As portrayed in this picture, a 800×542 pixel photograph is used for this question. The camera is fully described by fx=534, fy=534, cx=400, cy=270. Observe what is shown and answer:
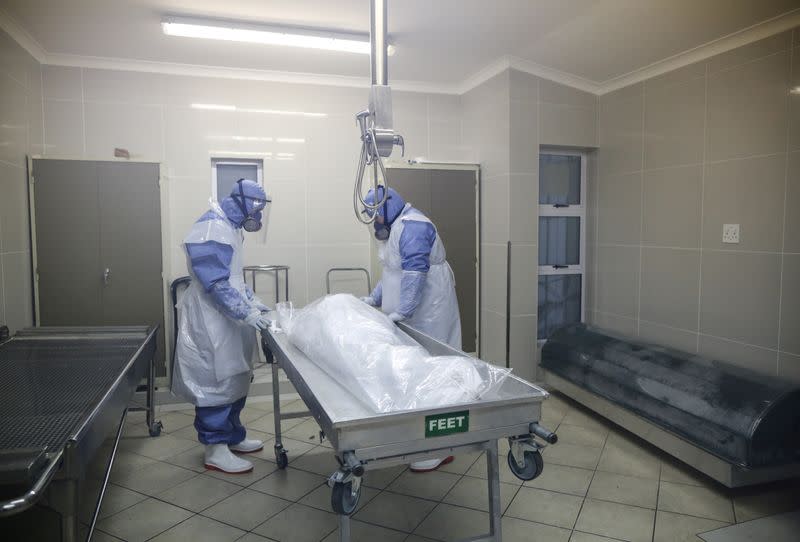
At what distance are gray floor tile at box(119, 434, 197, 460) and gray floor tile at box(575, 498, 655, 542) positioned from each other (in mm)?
2251

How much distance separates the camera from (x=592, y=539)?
7.36ft

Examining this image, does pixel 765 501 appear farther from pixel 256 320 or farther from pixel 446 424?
pixel 256 320

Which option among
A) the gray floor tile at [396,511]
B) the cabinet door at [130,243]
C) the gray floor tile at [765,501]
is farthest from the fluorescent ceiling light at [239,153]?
the gray floor tile at [765,501]

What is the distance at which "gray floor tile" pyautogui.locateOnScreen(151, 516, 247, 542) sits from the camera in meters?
2.25

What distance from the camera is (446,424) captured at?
1530 millimetres

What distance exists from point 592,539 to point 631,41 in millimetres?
2872

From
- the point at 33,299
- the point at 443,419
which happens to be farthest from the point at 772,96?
the point at 33,299

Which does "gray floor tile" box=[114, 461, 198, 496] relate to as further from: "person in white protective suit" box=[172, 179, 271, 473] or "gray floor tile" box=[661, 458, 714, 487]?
"gray floor tile" box=[661, 458, 714, 487]

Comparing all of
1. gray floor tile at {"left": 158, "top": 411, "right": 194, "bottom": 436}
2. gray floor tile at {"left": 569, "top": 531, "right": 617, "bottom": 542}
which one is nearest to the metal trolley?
gray floor tile at {"left": 569, "top": 531, "right": 617, "bottom": 542}

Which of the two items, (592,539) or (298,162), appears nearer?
(592,539)

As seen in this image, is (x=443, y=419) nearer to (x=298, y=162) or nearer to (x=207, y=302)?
(x=207, y=302)

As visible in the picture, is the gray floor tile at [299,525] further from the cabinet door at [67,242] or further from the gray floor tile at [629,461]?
the cabinet door at [67,242]

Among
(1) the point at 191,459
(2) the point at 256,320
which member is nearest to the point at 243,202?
(2) the point at 256,320

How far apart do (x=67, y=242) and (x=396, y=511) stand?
9.25 ft
